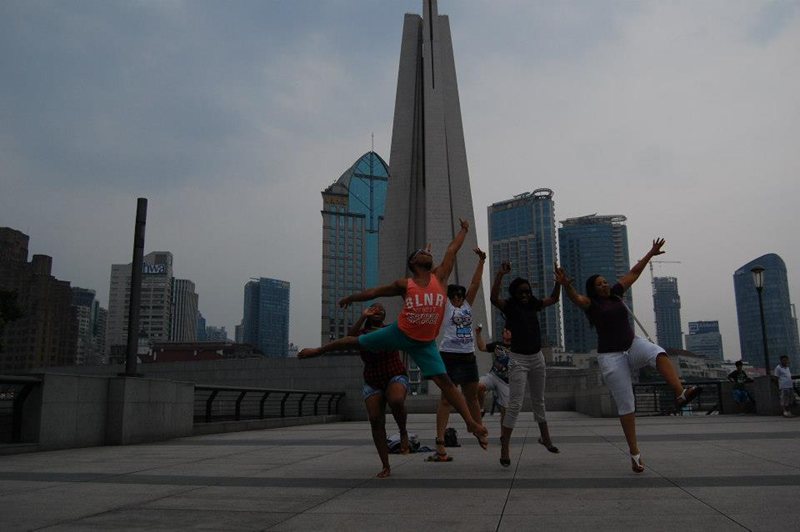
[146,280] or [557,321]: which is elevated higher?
[146,280]

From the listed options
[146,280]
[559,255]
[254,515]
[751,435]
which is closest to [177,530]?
[254,515]

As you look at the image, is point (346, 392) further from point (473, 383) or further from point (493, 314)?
point (493, 314)

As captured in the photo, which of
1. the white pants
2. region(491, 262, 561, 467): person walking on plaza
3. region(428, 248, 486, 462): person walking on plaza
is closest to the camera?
the white pants

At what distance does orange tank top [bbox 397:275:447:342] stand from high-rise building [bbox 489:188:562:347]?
126m

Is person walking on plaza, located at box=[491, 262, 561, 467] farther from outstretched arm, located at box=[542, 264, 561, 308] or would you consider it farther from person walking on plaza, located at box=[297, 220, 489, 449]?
person walking on plaza, located at box=[297, 220, 489, 449]

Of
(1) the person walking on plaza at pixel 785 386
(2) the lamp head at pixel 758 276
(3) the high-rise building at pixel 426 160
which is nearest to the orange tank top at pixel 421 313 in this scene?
(1) the person walking on plaza at pixel 785 386

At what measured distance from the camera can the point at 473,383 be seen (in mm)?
7277

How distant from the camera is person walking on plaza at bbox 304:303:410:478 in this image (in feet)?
19.2

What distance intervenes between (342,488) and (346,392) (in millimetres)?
16251

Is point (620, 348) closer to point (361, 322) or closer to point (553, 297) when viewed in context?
point (553, 297)

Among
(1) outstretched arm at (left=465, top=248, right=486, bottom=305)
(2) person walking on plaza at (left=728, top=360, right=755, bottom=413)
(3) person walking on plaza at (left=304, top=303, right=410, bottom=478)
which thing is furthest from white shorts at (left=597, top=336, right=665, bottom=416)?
Result: (2) person walking on plaza at (left=728, top=360, right=755, bottom=413)

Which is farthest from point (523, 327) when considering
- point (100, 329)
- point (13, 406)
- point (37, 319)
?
point (100, 329)

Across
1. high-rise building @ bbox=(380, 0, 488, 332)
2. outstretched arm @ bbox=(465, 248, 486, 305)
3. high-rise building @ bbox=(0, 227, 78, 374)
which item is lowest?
outstretched arm @ bbox=(465, 248, 486, 305)

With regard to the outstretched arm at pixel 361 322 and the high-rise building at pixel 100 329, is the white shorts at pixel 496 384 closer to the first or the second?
the outstretched arm at pixel 361 322
